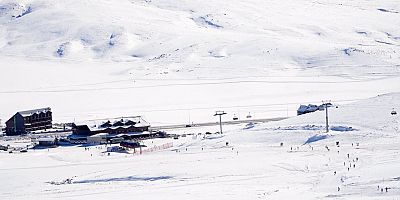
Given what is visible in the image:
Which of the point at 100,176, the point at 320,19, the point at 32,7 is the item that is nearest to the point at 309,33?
the point at 320,19

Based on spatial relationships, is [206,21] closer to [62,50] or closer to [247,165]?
[62,50]

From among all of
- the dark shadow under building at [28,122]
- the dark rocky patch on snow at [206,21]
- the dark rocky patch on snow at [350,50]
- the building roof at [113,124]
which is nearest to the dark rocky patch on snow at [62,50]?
the dark rocky patch on snow at [206,21]

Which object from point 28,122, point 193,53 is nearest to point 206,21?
point 193,53

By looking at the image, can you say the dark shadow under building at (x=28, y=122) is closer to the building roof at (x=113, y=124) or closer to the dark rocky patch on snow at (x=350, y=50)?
the building roof at (x=113, y=124)

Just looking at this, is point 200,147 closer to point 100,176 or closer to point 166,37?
point 100,176

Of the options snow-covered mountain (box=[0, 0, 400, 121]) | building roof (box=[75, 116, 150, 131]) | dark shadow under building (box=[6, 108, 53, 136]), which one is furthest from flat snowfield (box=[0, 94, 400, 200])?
snow-covered mountain (box=[0, 0, 400, 121])

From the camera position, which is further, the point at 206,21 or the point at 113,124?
the point at 206,21
